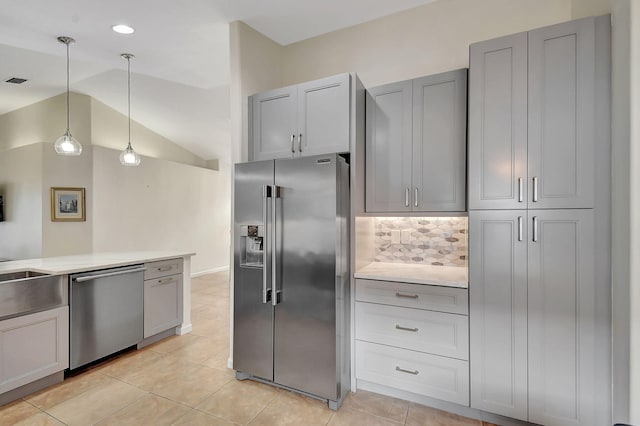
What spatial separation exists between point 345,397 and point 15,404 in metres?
2.40

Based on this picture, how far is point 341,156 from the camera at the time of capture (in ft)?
7.90

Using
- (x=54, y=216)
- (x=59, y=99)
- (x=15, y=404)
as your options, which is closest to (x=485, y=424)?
(x=15, y=404)

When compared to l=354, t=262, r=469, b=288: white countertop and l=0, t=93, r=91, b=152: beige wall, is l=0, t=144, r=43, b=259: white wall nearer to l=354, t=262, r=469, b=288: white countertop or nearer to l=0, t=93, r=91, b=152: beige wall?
l=0, t=93, r=91, b=152: beige wall

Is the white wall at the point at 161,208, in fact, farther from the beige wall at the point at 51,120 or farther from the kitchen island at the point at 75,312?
the kitchen island at the point at 75,312

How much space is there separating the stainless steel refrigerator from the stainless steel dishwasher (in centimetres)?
126

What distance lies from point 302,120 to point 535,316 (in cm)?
212

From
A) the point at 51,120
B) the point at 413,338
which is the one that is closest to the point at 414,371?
the point at 413,338

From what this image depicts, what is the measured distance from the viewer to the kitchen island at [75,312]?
224 centimetres

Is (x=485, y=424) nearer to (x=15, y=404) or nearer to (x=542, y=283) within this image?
(x=542, y=283)

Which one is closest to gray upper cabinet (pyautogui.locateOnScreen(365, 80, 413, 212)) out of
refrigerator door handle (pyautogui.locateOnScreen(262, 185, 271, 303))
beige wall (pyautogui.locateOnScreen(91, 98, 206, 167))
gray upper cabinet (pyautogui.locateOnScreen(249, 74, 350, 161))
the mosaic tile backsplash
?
gray upper cabinet (pyautogui.locateOnScreen(249, 74, 350, 161))

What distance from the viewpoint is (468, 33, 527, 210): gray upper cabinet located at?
1.91 m

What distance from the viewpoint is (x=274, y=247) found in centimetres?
233

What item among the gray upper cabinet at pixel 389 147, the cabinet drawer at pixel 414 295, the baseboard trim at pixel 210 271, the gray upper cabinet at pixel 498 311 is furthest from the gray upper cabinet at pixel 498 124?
the baseboard trim at pixel 210 271
